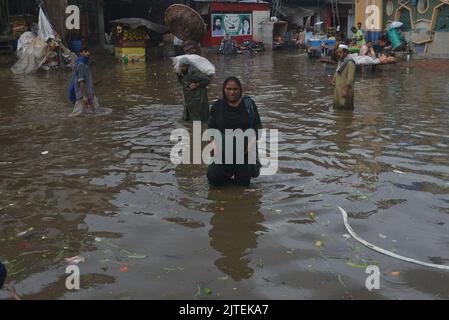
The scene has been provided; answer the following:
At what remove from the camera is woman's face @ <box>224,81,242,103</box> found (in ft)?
17.3

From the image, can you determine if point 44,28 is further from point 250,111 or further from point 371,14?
point 250,111

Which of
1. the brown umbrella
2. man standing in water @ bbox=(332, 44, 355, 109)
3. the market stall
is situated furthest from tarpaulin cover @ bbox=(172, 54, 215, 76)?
the market stall

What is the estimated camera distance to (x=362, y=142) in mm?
7805

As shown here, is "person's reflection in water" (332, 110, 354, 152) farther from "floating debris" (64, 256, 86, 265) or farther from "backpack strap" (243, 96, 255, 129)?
"floating debris" (64, 256, 86, 265)

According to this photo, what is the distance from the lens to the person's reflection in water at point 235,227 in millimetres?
4066

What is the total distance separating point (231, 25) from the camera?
3297 cm

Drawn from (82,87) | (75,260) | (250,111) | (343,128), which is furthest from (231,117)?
(82,87)

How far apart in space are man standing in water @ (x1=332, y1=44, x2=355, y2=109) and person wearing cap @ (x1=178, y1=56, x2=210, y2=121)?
2727 millimetres

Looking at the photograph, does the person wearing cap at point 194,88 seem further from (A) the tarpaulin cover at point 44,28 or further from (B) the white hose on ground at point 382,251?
(A) the tarpaulin cover at point 44,28

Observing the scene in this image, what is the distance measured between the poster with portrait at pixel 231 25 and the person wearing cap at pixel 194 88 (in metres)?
24.0

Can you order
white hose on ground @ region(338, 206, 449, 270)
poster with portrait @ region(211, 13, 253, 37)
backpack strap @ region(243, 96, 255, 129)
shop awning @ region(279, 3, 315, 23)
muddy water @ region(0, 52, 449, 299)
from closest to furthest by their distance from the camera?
muddy water @ region(0, 52, 449, 299) → white hose on ground @ region(338, 206, 449, 270) → backpack strap @ region(243, 96, 255, 129) → poster with portrait @ region(211, 13, 253, 37) → shop awning @ region(279, 3, 315, 23)

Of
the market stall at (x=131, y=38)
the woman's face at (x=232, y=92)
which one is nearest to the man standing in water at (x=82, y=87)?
the woman's face at (x=232, y=92)

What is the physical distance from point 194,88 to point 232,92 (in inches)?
138

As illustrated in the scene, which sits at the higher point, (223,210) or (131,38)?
(131,38)
